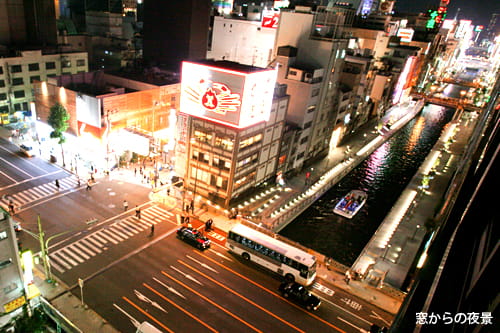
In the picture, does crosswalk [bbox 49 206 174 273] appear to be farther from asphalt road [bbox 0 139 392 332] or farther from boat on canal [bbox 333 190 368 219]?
boat on canal [bbox 333 190 368 219]

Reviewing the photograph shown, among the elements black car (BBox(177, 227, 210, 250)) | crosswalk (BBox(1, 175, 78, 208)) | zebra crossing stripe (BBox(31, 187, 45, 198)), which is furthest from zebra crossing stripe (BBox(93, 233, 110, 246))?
zebra crossing stripe (BBox(31, 187, 45, 198))

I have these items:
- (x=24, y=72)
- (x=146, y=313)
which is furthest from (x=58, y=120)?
(x=146, y=313)

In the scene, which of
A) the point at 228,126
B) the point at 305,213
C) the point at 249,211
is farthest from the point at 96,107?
the point at 305,213

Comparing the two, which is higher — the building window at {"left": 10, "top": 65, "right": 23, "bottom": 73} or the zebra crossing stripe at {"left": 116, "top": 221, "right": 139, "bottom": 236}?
the building window at {"left": 10, "top": 65, "right": 23, "bottom": 73}

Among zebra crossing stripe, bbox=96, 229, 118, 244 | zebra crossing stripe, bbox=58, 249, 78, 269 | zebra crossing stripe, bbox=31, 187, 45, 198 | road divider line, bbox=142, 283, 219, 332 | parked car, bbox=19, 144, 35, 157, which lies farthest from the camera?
parked car, bbox=19, 144, 35, 157

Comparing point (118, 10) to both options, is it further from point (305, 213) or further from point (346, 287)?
point (346, 287)

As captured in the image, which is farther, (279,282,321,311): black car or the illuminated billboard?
the illuminated billboard

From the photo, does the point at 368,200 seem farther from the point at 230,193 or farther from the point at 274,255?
the point at 274,255
